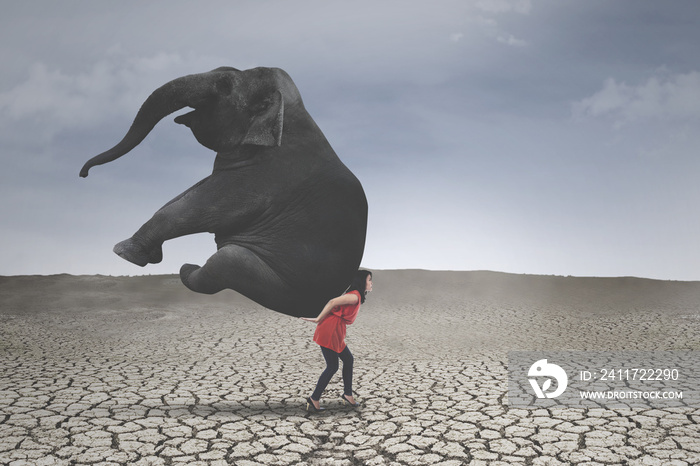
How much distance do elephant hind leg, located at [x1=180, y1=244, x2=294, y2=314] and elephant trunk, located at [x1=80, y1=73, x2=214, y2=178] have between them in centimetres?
44

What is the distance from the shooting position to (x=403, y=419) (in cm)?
436

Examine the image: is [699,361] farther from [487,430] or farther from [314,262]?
[314,262]

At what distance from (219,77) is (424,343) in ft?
24.4

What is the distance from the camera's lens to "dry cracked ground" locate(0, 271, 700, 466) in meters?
Answer: 3.71

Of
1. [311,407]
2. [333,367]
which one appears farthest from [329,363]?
[311,407]

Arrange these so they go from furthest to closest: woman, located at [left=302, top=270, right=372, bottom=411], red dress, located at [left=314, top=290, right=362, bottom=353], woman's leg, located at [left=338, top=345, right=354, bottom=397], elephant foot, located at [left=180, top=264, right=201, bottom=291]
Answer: woman's leg, located at [left=338, top=345, right=354, bottom=397] < red dress, located at [left=314, top=290, right=362, bottom=353] < woman, located at [left=302, top=270, right=372, bottom=411] < elephant foot, located at [left=180, top=264, right=201, bottom=291]

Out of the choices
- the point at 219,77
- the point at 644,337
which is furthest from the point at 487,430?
the point at 644,337

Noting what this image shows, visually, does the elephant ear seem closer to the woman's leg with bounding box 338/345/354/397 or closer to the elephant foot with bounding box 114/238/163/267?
the elephant foot with bounding box 114/238/163/267

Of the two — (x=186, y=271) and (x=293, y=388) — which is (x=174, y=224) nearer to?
(x=186, y=271)

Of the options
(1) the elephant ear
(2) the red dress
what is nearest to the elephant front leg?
(1) the elephant ear

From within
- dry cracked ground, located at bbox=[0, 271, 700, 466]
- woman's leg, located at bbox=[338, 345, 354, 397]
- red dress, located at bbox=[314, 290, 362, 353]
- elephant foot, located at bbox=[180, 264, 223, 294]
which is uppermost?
elephant foot, located at bbox=[180, 264, 223, 294]

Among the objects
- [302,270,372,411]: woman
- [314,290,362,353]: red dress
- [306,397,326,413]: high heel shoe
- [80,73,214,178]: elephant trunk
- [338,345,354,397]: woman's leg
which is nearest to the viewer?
[80,73,214,178]: elephant trunk

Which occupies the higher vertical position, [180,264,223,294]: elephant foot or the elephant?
the elephant

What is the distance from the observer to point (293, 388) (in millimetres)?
5375
